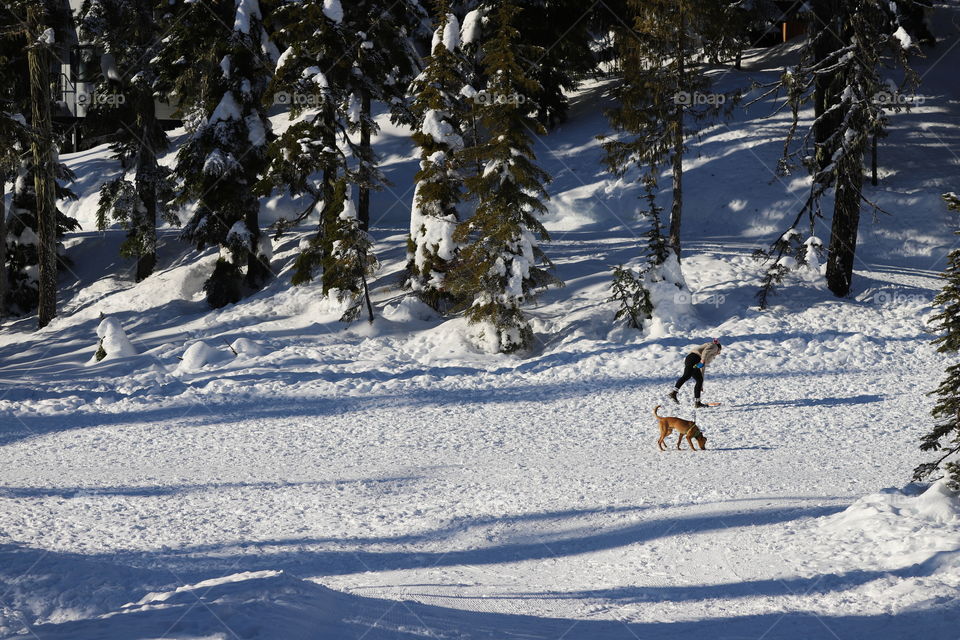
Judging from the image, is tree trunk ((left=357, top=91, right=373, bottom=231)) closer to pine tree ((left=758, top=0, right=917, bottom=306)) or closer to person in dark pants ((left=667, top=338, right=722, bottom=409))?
pine tree ((left=758, top=0, right=917, bottom=306))

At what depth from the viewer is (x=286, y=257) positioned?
2762 centimetres

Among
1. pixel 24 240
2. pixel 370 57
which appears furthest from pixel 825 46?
pixel 24 240

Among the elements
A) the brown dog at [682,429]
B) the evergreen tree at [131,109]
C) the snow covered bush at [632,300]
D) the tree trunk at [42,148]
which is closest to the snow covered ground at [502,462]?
the brown dog at [682,429]

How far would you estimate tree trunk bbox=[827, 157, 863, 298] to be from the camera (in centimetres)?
1961

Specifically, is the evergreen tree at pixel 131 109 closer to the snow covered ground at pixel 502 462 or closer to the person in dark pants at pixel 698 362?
the snow covered ground at pixel 502 462

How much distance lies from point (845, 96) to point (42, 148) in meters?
22.5

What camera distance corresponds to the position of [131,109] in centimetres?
2850

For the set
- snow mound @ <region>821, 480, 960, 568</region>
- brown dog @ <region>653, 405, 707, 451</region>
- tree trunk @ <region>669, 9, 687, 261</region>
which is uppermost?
tree trunk @ <region>669, 9, 687, 261</region>

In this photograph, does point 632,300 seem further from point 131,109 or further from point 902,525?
point 131,109

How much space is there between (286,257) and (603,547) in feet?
65.9

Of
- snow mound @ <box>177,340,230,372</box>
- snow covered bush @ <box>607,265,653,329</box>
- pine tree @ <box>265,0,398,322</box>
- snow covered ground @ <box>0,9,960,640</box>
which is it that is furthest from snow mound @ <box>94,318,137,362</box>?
snow covered bush @ <box>607,265,653,329</box>

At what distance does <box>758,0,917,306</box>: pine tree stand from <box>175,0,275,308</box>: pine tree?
49.0 feet

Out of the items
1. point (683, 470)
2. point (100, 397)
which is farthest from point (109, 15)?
point (683, 470)

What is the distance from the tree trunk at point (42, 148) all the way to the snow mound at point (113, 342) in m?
6.26
